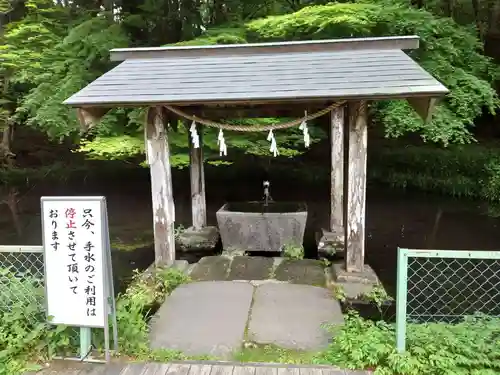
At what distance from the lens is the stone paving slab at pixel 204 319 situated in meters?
3.90

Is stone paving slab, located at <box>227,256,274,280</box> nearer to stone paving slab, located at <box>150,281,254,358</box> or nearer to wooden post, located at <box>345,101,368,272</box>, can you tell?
stone paving slab, located at <box>150,281,254,358</box>

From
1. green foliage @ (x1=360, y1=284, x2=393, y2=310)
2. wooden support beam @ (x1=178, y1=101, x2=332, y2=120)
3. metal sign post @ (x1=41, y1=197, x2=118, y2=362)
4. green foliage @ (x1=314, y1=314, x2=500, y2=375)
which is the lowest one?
green foliage @ (x1=360, y1=284, x2=393, y2=310)

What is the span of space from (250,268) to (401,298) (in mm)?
3280

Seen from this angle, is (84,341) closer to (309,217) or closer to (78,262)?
(78,262)

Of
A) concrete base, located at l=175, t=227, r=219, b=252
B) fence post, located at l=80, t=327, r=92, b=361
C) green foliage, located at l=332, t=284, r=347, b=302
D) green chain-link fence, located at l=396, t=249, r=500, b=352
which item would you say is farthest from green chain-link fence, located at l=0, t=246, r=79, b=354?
concrete base, located at l=175, t=227, r=219, b=252

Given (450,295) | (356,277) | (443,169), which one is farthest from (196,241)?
(443,169)

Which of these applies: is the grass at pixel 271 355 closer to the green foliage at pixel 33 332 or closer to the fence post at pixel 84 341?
the green foliage at pixel 33 332

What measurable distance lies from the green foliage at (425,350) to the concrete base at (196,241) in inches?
175

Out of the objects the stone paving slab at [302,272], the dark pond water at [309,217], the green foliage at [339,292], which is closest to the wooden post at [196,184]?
the dark pond water at [309,217]

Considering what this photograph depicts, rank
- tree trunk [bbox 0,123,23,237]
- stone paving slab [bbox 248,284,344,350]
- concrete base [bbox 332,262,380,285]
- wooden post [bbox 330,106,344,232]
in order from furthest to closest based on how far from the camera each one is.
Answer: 1. tree trunk [bbox 0,123,23,237]
2. wooden post [bbox 330,106,344,232]
3. concrete base [bbox 332,262,380,285]
4. stone paving slab [bbox 248,284,344,350]

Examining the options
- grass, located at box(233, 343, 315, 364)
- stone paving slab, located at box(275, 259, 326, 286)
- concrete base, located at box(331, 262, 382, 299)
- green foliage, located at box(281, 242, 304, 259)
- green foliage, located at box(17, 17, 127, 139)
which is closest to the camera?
grass, located at box(233, 343, 315, 364)

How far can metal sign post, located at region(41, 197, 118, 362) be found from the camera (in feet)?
11.0

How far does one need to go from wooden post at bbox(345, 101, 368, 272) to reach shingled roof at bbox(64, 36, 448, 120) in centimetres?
53

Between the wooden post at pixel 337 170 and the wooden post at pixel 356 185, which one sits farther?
the wooden post at pixel 337 170
